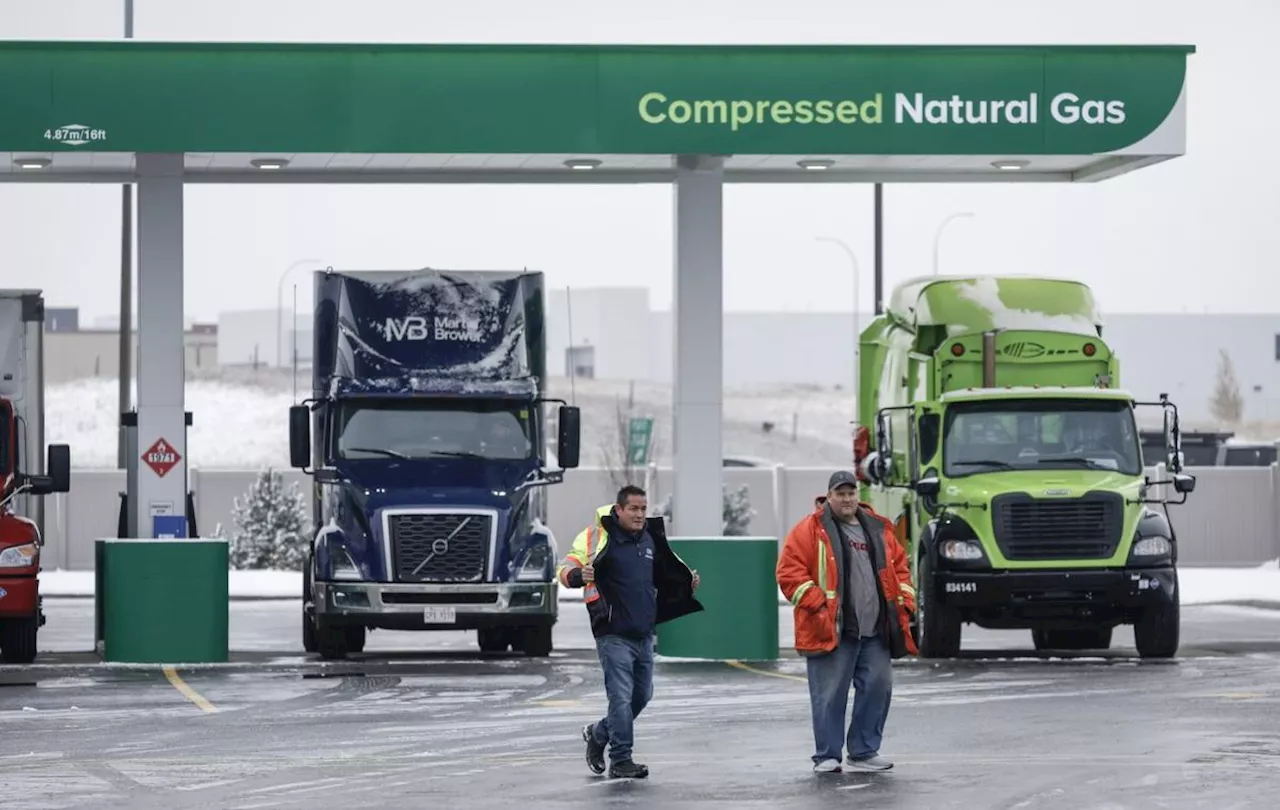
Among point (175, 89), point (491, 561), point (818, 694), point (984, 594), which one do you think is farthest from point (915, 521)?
point (818, 694)

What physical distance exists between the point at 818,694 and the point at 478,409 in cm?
1032

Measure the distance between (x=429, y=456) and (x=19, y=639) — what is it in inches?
170

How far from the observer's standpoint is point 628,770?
14.8m

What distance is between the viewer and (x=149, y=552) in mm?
23422

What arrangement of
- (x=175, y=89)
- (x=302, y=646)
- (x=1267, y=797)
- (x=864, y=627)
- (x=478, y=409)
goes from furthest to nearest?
(x=302, y=646), (x=478, y=409), (x=175, y=89), (x=864, y=627), (x=1267, y=797)

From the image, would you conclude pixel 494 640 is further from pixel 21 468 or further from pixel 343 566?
pixel 21 468

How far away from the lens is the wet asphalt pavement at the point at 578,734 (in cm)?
1416

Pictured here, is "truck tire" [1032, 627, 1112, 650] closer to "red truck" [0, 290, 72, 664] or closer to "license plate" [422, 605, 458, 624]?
"license plate" [422, 605, 458, 624]

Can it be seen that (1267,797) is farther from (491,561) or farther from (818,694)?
(491,561)

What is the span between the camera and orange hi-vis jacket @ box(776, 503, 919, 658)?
14.9 metres

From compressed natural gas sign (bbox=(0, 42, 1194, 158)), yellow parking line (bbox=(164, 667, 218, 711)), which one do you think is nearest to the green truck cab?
compressed natural gas sign (bbox=(0, 42, 1194, 158))

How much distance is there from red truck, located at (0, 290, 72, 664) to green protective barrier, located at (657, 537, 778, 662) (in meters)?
5.98

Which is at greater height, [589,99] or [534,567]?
[589,99]

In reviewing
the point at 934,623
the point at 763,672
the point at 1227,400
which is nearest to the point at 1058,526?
the point at 934,623
